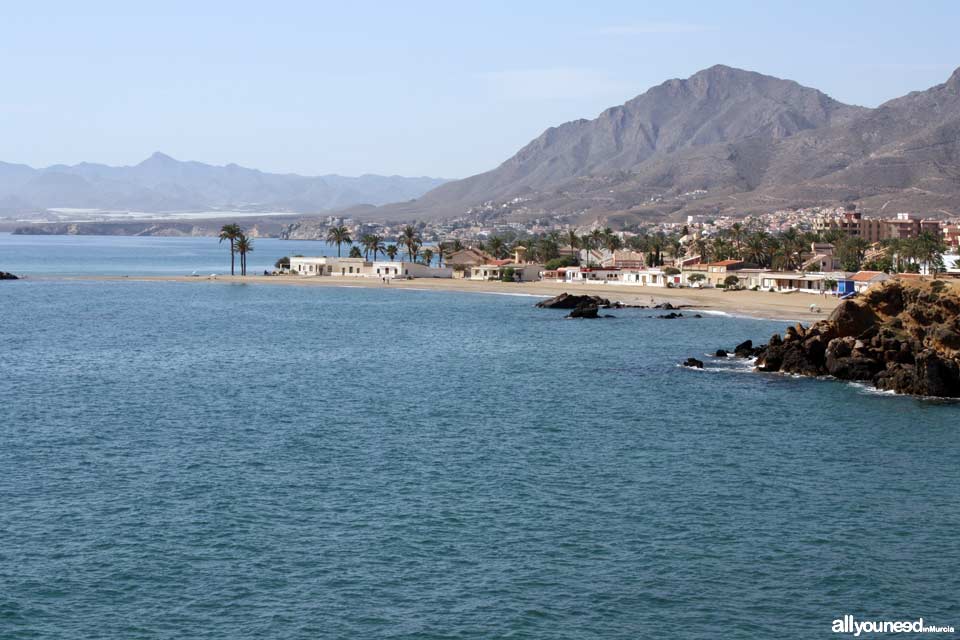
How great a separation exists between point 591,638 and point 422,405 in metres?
27.8

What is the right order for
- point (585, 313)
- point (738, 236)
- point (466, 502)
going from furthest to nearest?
1. point (738, 236)
2. point (585, 313)
3. point (466, 502)

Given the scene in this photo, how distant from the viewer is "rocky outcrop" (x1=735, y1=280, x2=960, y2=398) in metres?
53.0

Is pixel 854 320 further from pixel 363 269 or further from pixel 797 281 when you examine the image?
pixel 363 269

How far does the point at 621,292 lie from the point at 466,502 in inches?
3744

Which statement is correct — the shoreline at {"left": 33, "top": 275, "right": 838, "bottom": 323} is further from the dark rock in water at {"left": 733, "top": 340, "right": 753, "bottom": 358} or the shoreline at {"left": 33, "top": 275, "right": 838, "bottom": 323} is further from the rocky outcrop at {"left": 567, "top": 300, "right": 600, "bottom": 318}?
the dark rock in water at {"left": 733, "top": 340, "right": 753, "bottom": 358}

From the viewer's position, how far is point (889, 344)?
5844 centimetres

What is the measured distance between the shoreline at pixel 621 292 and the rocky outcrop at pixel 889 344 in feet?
86.4

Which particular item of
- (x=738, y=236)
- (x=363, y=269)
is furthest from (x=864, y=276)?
(x=363, y=269)

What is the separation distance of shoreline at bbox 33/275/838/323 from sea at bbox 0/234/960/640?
3905 centimetres

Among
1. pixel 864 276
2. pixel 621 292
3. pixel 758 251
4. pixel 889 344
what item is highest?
pixel 758 251

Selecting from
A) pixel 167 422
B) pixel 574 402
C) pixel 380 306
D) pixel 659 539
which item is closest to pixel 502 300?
pixel 380 306

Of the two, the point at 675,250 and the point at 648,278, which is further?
the point at 675,250

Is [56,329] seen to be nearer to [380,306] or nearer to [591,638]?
[380,306]

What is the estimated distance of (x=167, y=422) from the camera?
1791 inches
